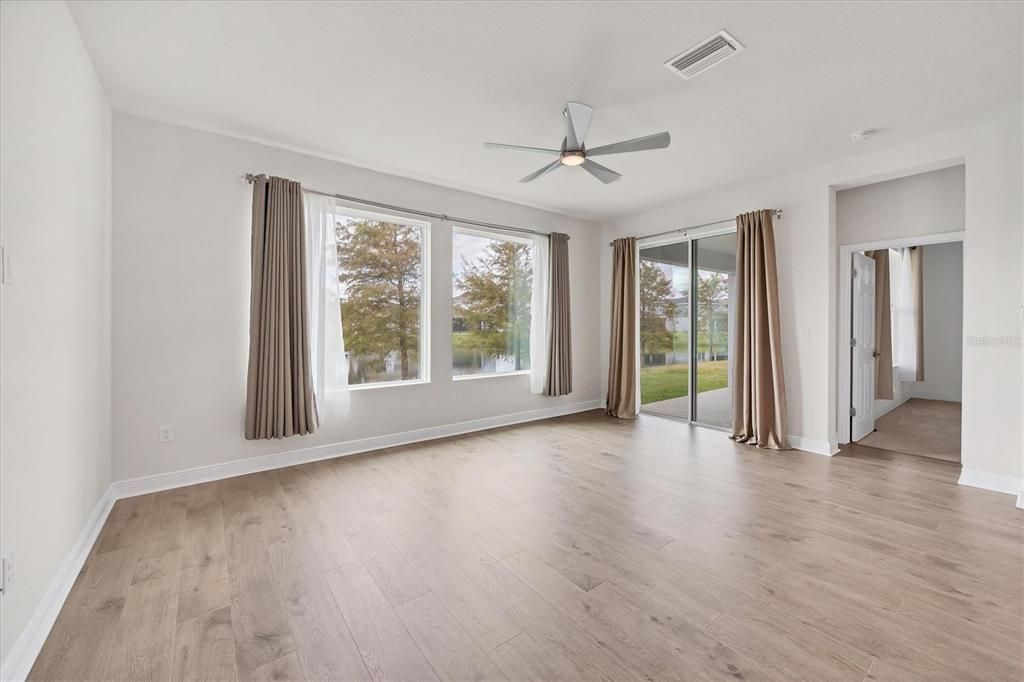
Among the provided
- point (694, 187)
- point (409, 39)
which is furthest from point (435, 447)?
point (694, 187)

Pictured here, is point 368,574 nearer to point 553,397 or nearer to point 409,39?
point 409,39

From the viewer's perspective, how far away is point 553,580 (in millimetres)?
2070

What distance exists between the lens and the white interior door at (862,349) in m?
4.47

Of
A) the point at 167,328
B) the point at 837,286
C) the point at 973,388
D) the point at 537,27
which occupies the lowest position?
the point at 973,388

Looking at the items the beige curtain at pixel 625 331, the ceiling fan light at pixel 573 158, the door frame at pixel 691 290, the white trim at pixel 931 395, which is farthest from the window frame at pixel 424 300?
the white trim at pixel 931 395

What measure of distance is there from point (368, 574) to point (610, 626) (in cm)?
118

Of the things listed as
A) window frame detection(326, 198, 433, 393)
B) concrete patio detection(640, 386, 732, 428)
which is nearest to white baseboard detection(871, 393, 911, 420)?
concrete patio detection(640, 386, 732, 428)

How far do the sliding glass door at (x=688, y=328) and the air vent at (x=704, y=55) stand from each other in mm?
2839

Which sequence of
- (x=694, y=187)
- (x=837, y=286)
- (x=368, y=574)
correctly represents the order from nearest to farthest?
(x=368, y=574) < (x=837, y=286) < (x=694, y=187)

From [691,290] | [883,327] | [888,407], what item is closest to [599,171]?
[691,290]

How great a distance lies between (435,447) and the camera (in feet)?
14.4

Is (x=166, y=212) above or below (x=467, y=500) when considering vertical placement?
above

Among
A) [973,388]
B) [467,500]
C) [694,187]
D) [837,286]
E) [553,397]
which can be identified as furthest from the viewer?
[553,397]

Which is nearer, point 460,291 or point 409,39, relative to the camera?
point 409,39
